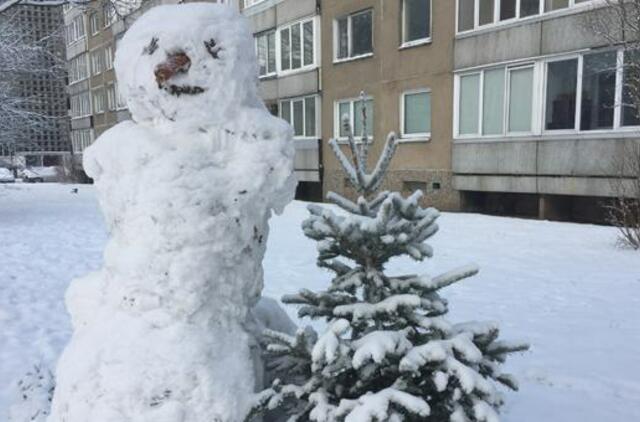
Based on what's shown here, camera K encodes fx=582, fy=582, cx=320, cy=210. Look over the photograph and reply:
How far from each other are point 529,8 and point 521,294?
29.7 feet

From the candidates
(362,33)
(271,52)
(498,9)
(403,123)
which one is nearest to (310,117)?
(271,52)

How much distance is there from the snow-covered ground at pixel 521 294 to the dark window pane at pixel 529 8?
4.82 metres

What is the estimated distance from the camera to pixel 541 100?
12891 millimetres

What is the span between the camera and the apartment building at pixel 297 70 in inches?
773

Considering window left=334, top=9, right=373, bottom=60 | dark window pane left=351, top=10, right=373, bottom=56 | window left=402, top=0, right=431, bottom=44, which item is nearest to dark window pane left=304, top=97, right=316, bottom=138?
window left=334, top=9, right=373, bottom=60

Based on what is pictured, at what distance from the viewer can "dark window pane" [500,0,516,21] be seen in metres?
13.5

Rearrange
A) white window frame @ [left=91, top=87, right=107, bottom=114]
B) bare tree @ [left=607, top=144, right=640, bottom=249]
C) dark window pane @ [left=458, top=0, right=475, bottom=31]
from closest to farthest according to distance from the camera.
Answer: bare tree @ [left=607, top=144, right=640, bottom=249] → dark window pane @ [left=458, top=0, right=475, bottom=31] → white window frame @ [left=91, top=87, right=107, bottom=114]

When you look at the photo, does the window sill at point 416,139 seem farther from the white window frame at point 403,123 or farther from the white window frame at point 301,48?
the white window frame at point 301,48

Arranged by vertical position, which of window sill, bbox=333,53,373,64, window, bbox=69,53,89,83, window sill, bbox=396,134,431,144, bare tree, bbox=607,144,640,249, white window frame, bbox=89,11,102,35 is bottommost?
bare tree, bbox=607,144,640,249

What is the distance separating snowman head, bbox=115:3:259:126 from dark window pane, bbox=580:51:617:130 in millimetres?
11206

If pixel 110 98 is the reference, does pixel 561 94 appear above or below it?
below

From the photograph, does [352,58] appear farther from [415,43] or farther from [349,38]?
[415,43]

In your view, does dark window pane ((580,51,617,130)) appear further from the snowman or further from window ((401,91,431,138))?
the snowman

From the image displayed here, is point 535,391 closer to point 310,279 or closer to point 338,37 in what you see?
point 310,279
